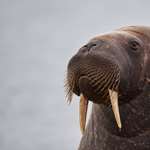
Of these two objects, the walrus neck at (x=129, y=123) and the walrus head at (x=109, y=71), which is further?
the walrus neck at (x=129, y=123)

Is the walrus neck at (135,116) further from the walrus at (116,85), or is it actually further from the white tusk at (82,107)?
the white tusk at (82,107)

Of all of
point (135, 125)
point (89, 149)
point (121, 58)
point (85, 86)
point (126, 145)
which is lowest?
point (89, 149)

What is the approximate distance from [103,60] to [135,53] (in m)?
0.76

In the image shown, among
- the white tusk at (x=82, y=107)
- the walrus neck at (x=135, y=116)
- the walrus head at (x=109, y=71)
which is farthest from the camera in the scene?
the walrus neck at (x=135, y=116)

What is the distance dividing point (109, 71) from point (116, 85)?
9.4 inches

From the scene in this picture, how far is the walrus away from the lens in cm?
321

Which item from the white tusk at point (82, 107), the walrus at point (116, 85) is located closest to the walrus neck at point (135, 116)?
the walrus at point (116, 85)

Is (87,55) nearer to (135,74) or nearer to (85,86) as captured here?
(85,86)

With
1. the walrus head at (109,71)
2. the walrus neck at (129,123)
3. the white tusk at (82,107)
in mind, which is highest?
the walrus head at (109,71)

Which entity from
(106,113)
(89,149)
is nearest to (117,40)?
(106,113)

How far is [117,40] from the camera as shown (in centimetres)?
370

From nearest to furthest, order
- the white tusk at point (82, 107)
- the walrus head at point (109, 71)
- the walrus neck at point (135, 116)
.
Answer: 1. the walrus head at point (109, 71)
2. the white tusk at point (82, 107)
3. the walrus neck at point (135, 116)

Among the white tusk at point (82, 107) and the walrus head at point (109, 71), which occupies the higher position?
the walrus head at point (109, 71)

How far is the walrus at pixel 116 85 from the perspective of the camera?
10.5 ft
